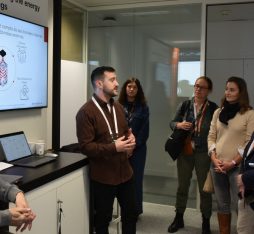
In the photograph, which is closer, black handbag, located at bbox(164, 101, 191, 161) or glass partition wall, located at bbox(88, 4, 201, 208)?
black handbag, located at bbox(164, 101, 191, 161)

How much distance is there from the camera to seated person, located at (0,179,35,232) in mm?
1767

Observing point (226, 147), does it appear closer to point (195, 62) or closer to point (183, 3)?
point (195, 62)

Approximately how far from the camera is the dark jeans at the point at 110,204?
272 cm

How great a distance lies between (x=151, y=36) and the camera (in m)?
4.57

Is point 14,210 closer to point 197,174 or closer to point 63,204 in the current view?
point 63,204

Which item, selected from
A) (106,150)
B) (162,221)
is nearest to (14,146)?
(106,150)

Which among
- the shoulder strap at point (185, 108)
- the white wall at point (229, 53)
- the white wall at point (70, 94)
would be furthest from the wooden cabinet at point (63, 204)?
the white wall at point (229, 53)

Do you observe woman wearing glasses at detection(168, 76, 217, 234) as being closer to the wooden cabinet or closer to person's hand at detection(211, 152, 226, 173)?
person's hand at detection(211, 152, 226, 173)

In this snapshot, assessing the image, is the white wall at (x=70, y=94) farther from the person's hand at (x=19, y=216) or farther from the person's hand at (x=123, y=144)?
the person's hand at (x=19, y=216)

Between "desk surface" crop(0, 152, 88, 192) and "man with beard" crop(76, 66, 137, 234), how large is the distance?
118 mm

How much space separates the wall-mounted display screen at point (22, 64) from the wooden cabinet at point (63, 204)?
740 mm

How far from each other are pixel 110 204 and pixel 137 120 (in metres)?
1.21

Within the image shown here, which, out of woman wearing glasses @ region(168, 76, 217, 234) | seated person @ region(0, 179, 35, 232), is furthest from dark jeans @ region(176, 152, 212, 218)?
seated person @ region(0, 179, 35, 232)

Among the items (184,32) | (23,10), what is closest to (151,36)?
(184,32)
